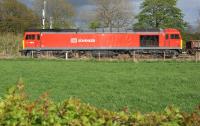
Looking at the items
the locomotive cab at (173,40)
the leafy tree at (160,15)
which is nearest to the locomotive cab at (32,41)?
the locomotive cab at (173,40)

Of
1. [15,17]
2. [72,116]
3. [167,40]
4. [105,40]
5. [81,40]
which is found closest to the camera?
[72,116]

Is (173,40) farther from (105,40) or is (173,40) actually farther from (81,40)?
(81,40)

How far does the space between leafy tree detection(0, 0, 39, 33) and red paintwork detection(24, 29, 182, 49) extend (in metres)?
29.1

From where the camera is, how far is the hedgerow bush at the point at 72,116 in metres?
3.74

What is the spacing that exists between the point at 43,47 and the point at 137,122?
157 ft

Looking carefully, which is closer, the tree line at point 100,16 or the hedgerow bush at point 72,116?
the hedgerow bush at point 72,116

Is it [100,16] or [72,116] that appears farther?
[100,16]

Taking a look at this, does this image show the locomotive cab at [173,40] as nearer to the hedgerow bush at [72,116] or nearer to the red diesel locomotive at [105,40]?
the red diesel locomotive at [105,40]

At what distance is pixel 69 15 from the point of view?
82938mm

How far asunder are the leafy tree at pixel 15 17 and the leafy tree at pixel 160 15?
2176cm

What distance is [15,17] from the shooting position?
83250 millimetres

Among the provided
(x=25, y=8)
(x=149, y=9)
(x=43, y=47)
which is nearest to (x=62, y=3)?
(x=25, y=8)

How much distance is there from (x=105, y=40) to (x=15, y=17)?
3749cm

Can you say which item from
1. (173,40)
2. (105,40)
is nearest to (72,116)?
(105,40)
